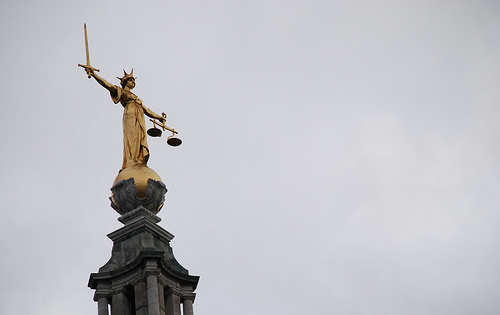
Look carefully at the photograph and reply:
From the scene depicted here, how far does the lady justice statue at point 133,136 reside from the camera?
125ft

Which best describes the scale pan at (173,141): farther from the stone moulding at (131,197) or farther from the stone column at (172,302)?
the stone column at (172,302)

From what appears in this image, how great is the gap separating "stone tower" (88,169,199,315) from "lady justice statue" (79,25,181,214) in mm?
43

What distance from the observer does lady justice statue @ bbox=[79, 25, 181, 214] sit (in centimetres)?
3812

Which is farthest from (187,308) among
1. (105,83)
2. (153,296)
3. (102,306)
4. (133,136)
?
(105,83)

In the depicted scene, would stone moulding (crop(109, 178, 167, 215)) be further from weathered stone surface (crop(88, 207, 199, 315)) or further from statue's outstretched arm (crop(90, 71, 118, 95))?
statue's outstretched arm (crop(90, 71, 118, 95))

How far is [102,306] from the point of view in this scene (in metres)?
35.9

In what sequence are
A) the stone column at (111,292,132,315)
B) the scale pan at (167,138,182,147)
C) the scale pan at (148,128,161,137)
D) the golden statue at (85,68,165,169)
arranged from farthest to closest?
1. the scale pan at (167,138,182,147)
2. the scale pan at (148,128,161,137)
3. the golden statue at (85,68,165,169)
4. the stone column at (111,292,132,315)

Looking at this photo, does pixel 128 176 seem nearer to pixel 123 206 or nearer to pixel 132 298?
pixel 123 206

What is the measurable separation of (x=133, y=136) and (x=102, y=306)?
650 centimetres

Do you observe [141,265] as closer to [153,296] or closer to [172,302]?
[153,296]

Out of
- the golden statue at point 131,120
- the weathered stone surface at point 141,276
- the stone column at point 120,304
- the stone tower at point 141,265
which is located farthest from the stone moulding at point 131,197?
the stone column at point 120,304

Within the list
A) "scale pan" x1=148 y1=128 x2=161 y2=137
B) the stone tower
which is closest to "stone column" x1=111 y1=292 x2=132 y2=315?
the stone tower

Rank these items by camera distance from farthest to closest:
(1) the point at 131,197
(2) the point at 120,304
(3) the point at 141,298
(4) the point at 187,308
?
(1) the point at 131,197 < (4) the point at 187,308 < (2) the point at 120,304 < (3) the point at 141,298

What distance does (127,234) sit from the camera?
37656 mm
